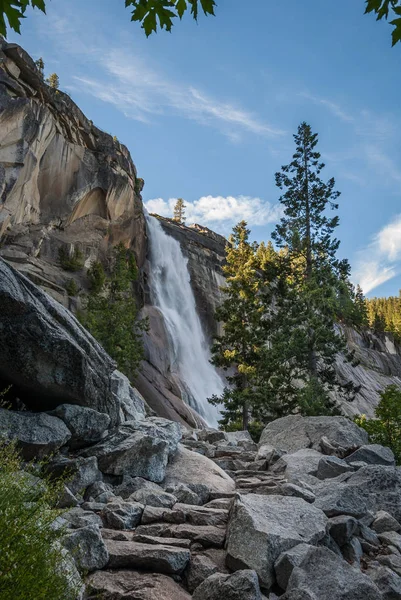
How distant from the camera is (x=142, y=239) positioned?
156 feet

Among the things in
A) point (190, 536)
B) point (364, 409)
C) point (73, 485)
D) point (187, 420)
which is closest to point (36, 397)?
point (73, 485)

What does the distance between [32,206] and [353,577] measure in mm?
36094

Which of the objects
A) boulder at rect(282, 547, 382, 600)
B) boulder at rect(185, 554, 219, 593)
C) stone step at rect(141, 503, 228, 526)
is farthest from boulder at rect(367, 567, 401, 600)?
stone step at rect(141, 503, 228, 526)

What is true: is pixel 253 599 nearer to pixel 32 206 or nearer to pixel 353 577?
pixel 353 577

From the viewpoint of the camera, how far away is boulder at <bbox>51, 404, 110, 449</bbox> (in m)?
9.02

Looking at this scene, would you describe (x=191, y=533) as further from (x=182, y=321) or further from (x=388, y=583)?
(x=182, y=321)

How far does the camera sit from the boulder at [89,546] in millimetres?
4797

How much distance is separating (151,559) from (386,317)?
11404 cm

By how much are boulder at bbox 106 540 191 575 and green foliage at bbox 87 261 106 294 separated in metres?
33.7

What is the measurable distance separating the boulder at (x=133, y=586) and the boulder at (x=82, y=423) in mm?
4317

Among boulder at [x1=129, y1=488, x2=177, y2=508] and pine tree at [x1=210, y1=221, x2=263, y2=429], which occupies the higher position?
pine tree at [x1=210, y1=221, x2=263, y2=429]

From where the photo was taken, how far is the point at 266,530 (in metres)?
5.67

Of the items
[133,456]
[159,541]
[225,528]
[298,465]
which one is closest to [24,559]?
[159,541]

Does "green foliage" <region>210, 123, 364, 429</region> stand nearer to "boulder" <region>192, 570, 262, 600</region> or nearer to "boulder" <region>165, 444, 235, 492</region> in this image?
"boulder" <region>165, 444, 235, 492</region>
